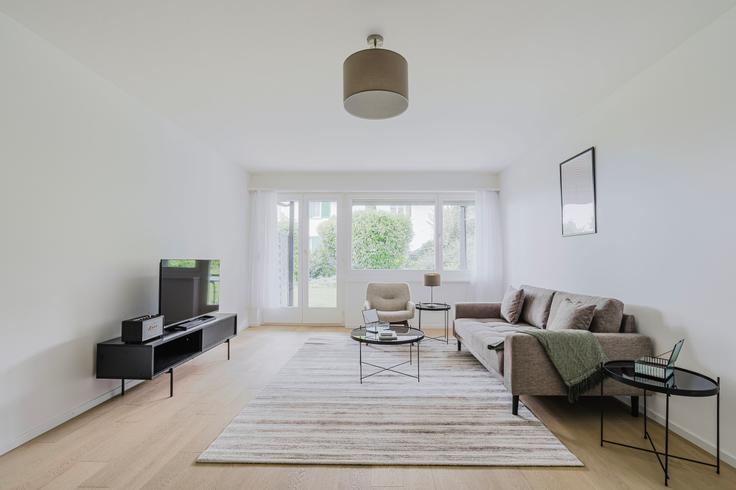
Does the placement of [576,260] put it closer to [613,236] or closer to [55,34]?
[613,236]

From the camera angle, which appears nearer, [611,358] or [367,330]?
[611,358]

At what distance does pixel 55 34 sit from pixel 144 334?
6.97 ft

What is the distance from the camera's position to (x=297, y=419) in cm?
272

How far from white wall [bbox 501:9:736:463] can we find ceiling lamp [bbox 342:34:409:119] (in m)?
1.89

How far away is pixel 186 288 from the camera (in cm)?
369

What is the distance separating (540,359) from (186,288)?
10.5ft

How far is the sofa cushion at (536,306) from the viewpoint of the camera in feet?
12.7

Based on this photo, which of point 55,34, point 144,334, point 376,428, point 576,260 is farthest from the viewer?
point 576,260

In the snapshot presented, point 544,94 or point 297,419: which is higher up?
point 544,94

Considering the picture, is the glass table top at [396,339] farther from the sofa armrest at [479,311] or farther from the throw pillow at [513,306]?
the throw pillow at [513,306]

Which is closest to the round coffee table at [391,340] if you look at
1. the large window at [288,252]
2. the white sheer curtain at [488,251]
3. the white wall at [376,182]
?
the white sheer curtain at [488,251]

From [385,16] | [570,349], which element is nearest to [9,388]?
[385,16]

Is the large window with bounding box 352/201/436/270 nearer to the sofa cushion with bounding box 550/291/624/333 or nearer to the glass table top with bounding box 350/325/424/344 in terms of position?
the glass table top with bounding box 350/325/424/344

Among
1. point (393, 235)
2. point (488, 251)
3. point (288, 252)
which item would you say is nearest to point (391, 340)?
point (393, 235)
